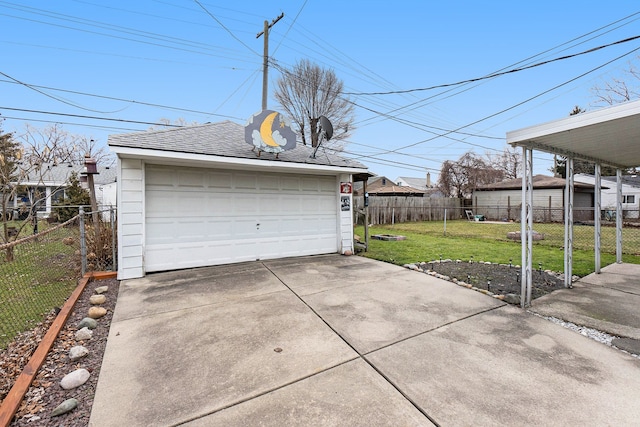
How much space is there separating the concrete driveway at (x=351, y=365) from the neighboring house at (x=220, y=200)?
5.64 ft

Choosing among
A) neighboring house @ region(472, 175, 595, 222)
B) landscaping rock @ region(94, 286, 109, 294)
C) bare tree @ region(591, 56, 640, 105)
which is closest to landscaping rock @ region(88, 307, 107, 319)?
landscaping rock @ region(94, 286, 109, 294)

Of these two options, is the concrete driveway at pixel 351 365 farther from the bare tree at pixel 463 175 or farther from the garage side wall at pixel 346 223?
the bare tree at pixel 463 175

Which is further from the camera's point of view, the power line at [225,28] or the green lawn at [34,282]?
the power line at [225,28]

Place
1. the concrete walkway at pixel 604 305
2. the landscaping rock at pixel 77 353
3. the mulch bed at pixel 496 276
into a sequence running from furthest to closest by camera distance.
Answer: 1. the mulch bed at pixel 496 276
2. the concrete walkway at pixel 604 305
3. the landscaping rock at pixel 77 353

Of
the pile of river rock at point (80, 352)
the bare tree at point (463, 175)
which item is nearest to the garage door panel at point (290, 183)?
the pile of river rock at point (80, 352)

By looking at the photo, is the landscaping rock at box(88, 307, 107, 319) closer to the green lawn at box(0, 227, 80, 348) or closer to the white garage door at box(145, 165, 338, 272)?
the green lawn at box(0, 227, 80, 348)

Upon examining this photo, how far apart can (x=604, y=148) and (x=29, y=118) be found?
17.6 metres

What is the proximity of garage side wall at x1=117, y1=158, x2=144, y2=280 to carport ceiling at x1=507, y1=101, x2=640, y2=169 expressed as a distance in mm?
6281

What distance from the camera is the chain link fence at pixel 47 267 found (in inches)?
147

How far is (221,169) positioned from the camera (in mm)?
6281

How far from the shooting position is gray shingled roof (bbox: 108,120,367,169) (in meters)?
5.30

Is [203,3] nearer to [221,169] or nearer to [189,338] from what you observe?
[221,169]

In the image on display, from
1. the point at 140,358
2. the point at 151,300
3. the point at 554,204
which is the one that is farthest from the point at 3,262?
the point at 554,204

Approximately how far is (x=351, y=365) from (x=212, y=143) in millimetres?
5534
